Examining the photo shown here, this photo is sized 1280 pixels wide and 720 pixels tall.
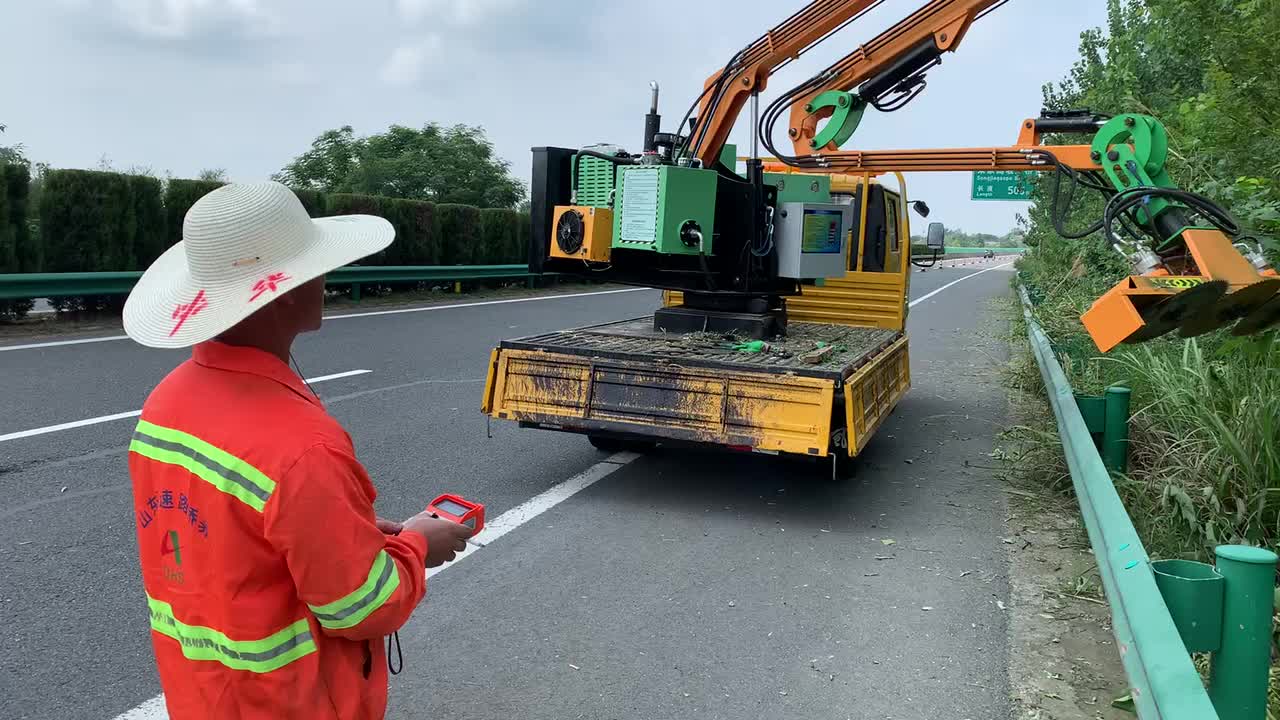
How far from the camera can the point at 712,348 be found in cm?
680

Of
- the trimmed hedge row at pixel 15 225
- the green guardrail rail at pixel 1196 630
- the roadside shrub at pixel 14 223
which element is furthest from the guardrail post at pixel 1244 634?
the trimmed hedge row at pixel 15 225

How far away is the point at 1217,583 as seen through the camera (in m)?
2.76

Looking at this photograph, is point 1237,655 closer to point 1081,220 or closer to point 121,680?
point 121,680

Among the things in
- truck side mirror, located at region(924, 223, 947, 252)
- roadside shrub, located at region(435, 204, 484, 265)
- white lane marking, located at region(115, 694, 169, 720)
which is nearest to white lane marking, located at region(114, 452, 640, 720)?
→ white lane marking, located at region(115, 694, 169, 720)

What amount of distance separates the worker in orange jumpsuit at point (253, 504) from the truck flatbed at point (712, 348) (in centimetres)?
413

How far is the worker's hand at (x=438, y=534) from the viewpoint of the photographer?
2.19 m

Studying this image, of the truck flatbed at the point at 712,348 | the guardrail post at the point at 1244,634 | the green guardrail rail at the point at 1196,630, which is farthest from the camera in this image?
the truck flatbed at the point at 712,348

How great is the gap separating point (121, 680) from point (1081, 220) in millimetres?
18752

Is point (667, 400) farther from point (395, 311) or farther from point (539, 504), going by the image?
point (395, 311)

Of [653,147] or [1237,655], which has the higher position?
[653,147]

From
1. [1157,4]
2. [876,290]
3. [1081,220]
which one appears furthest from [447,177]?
[1157,4]

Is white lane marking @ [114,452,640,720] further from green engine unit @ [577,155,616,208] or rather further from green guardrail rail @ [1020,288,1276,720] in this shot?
green guardrail rail @ [1020,288,1276,720]

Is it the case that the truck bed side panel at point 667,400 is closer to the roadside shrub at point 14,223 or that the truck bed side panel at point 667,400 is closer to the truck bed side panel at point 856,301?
the truck bed side panel at point 856,301

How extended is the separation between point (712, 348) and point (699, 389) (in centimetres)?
79
